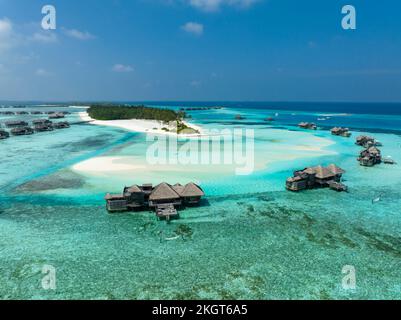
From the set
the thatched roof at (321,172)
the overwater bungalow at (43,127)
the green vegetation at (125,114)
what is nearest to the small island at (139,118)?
the green vegetation at (125,114)

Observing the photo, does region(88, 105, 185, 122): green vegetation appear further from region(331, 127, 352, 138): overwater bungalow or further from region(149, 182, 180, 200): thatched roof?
region(149, 182, 180, 200): thatched roof

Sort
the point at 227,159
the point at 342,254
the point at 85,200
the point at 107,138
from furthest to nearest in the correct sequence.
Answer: the point at 107,138, the point at 227,159, the point at 85,200, the point at 342,254

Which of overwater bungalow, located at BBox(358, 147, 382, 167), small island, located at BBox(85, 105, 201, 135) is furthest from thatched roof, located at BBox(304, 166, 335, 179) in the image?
small island, located at BBox(85, 105, 201, 135)

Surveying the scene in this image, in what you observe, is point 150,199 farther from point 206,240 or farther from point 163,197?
point 206,240

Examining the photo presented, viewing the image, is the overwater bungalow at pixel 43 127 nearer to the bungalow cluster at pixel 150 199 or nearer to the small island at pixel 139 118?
the small island at pixel 139 118

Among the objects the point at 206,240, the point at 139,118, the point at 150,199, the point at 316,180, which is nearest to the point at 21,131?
the point at 139,118

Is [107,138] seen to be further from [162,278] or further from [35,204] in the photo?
[162,278]
